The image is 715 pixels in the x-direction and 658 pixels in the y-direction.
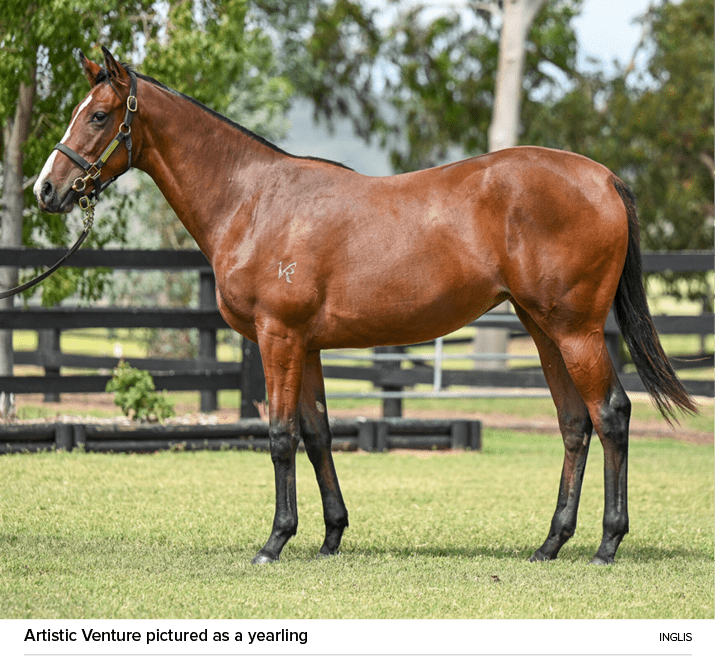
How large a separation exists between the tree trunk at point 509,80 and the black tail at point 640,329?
1019 cm

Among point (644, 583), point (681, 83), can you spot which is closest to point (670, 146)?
point (681, 83)

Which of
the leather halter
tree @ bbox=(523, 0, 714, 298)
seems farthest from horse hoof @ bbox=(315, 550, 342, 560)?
tree @ bbox=(523, 0, 714, 298)

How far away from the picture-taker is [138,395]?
7.86 metres

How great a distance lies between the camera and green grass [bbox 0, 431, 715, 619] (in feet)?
11.2

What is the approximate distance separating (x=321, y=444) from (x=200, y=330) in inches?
191

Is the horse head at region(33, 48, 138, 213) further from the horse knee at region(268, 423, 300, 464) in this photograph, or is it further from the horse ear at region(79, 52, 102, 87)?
the horse knee at region(268, 423, 300, 464)

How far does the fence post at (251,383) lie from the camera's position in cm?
832

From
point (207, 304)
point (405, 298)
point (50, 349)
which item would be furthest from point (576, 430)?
point (50, 349)

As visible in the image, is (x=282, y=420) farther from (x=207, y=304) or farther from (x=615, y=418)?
(x=207, y=304)

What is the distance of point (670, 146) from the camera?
66.8ft

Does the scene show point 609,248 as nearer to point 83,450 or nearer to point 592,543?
point 592,543

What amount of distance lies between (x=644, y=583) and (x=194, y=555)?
2154 millimetres

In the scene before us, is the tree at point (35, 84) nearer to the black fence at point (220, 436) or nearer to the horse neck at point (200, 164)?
the black fence at point (220, 436)

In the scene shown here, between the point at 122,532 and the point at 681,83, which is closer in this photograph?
the point at 122,532
